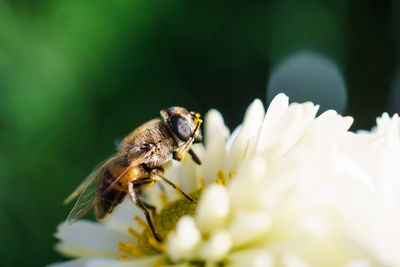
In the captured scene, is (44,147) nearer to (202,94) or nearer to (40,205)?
(40,205)

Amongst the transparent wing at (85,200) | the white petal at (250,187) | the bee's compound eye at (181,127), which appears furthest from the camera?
the bee's compound eye at (181,127)

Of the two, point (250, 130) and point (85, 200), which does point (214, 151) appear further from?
point (85, 200)

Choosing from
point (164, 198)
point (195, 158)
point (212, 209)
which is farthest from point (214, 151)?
point (212, 209)

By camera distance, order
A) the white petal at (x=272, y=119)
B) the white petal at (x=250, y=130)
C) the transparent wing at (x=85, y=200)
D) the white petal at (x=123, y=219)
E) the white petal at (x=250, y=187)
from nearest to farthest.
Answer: the white petal at (x=250, y=187), the white petal at (x=272, y=119), the white petal at (x=250, y=130), the transparent wing at (x=85, y=200), the white petal at (x=123, y=219)

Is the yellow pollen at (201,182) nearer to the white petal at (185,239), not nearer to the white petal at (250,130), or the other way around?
the white petal at (250,130)

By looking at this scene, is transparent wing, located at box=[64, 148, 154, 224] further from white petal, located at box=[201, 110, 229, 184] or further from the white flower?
the white flower

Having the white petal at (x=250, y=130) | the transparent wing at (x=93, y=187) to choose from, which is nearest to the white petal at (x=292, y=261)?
the white petal at (x=250, y=130)

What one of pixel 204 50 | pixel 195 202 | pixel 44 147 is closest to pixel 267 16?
pixel 204 50

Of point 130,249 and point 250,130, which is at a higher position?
point 250,130
